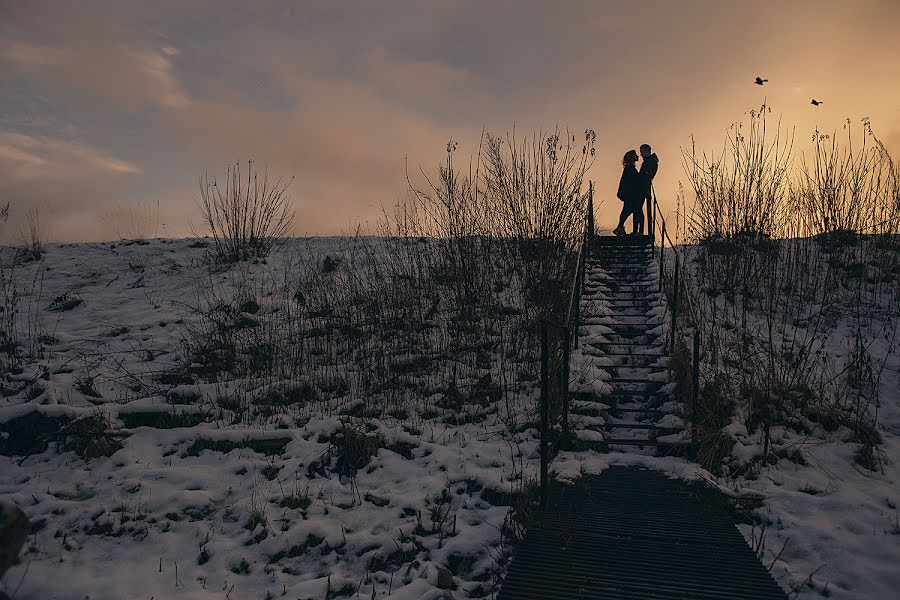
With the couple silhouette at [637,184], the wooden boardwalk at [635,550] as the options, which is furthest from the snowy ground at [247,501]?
the couple silhouette at [637,184]

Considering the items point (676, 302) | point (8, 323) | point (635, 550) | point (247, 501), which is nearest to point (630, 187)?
point (676, 302)

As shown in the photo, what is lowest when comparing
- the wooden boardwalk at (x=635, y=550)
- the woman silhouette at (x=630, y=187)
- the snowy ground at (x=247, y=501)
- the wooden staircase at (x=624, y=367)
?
the snowy ground at (x=247, y=501)

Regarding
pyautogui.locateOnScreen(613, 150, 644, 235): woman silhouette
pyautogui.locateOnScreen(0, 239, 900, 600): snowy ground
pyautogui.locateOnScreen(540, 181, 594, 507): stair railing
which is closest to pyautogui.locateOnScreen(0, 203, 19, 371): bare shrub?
pyautogui.locateOnScreen(0, 239, 900, 600): snowy ground

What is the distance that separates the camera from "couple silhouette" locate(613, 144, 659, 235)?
1103cm

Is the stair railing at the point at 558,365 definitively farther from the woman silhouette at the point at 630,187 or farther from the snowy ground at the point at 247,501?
the woman silhouette at the point at 630,187

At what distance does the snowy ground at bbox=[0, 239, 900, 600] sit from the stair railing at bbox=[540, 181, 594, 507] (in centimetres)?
38

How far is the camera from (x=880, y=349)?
866 centimetres

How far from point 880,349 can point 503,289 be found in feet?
23.0

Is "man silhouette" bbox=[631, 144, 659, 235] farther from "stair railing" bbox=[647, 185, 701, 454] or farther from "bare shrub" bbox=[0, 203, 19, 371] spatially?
"bare shrub" bbox=[0, 203, 19, 371]

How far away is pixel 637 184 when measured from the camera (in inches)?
438

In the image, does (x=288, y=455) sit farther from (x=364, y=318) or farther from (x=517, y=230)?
(x=517, y=230)

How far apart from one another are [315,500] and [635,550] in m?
2.92

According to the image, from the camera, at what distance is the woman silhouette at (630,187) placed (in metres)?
11.2

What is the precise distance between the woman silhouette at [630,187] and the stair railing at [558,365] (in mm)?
1372
